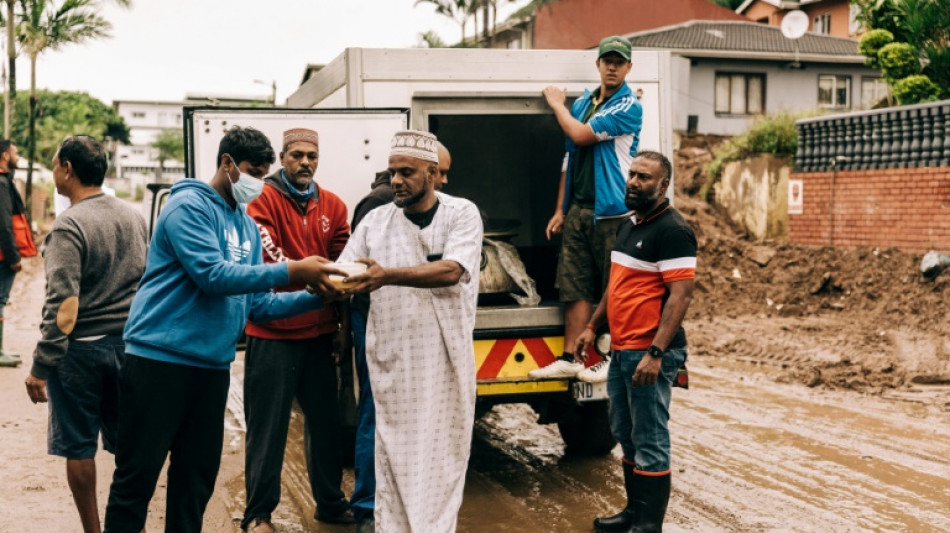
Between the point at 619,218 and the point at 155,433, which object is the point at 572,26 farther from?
the point at 155,433

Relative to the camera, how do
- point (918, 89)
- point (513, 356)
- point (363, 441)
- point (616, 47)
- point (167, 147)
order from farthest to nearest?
point (167, 147), point (918, 89), point (513, 356), point (616, 47), point (363, 441)

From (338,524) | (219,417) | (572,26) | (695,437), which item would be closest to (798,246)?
(695,437)

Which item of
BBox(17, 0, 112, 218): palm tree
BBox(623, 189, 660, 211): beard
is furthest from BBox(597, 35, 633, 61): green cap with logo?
BBox(17, 0, 112, 218): palm tree

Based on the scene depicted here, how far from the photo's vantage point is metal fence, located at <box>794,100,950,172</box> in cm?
1273

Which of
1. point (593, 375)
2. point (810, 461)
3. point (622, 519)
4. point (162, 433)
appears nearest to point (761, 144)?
point (810, 461)

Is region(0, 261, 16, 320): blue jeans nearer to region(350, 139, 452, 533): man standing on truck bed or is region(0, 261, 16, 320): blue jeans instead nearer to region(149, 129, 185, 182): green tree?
region(350, 139, 452, 533): man standing on truck bed

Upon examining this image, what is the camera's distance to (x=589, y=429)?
6801 mm

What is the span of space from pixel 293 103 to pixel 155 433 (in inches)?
209

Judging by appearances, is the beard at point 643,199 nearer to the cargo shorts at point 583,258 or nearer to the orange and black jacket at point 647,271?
the orange and black jacket at point 647,271

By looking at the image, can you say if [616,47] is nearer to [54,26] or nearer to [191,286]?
[191,286]

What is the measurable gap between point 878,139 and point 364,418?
11202 millimetres

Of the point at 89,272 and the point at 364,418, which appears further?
the point at 364,418

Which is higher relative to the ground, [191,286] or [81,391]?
[191,286]

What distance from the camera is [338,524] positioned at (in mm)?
5379
